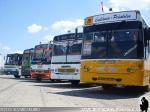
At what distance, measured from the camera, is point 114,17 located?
562 inches

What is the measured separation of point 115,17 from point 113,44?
45.8 inches

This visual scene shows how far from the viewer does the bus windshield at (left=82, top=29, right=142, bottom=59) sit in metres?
13.4

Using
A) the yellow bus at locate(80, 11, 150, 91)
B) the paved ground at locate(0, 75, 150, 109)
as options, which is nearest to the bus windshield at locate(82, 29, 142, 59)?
the yellow bus at locate(80, 11, 150, 91)

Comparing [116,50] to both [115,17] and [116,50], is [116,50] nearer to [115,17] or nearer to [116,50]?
[116,50]

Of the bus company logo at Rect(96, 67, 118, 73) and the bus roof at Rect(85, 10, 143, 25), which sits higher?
the bus roof at Rect(85, 10, 143, 25)

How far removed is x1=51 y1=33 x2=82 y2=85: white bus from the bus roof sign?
11.5 ft

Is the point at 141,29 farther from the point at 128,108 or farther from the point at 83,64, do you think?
the point at 128,108

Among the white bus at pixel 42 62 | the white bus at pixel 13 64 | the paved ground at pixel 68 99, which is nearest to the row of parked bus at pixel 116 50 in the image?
the paved ground at pixel 68 99

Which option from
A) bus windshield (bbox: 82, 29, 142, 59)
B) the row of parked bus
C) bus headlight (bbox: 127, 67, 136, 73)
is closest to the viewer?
bus headlight (bbox: 127, 67, 136, 73)

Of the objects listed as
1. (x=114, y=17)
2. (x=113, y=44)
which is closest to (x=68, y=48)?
(x=114, y=17)

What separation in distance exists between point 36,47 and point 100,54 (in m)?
12.2

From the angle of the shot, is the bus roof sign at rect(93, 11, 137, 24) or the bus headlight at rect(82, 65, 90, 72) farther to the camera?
the bus headlight at rect(82, 65, 90, 72)

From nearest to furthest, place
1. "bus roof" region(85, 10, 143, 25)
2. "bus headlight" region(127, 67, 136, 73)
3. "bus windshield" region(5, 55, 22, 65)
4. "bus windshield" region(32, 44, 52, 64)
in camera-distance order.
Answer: "bus headlight" region(127, 67, 136, 73)
"bus roof" region(85, 10, 143, 25)
"bus windshield" region(32, 44, 52, 64)
"bus windshield" region(5, 55, 22, 65)

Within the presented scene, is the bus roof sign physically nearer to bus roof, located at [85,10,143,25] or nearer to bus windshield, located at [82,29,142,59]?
bus roof, located at [85,10,143,25]
